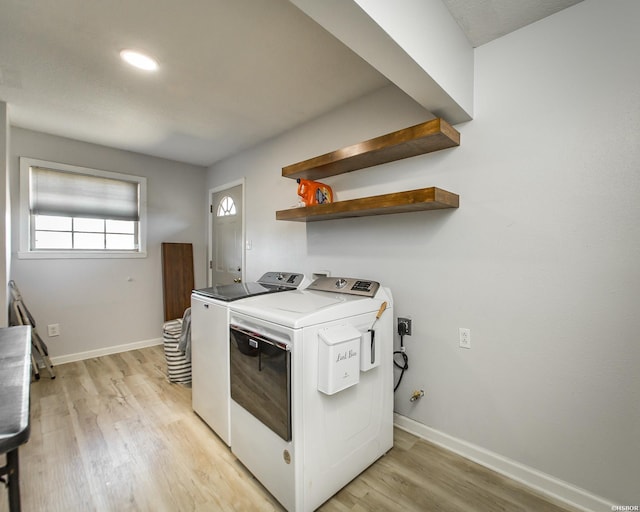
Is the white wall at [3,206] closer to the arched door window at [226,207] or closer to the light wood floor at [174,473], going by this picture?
the light wood floor at [174,473]

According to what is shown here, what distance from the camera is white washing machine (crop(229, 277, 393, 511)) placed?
137 cm

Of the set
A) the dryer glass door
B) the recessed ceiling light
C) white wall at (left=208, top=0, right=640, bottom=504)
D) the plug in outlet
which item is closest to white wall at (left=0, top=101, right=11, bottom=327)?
the recessed ceiling light

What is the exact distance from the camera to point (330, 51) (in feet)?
5.85

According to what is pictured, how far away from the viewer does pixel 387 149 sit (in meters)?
1.86

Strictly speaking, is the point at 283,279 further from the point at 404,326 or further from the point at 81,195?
the point at 81,195

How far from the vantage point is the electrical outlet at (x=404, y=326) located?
6.66ft

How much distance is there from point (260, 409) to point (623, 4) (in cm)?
255

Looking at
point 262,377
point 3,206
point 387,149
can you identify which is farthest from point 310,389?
point 3,206

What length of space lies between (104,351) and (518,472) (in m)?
4.06

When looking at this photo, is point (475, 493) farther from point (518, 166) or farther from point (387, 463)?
point (518, 166)

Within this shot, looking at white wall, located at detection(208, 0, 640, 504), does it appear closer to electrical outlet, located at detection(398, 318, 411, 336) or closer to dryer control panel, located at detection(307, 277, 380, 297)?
electrical outlet, located at detection(398, 318, 411, 336)

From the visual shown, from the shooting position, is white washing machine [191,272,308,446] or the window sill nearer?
white washing machine [191,272,308,446]

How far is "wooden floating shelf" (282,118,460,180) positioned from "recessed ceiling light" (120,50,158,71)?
1083 millimetres

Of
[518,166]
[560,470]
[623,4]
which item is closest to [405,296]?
[518,166]
